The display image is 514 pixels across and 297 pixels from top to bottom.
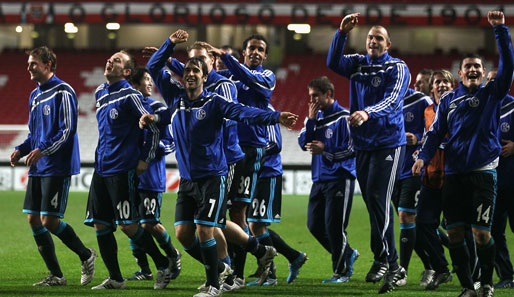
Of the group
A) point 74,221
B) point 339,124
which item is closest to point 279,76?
point 74,221

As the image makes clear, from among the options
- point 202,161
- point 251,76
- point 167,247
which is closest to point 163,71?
point 251,76

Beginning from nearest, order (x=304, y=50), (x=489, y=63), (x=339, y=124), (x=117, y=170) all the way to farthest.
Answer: (x=117, y=170) → (x=339, y=124) → (x=489, y=63) → (x=304, y=50)

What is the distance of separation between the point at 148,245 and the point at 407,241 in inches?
95.6

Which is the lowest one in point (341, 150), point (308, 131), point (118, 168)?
point (118, 168)

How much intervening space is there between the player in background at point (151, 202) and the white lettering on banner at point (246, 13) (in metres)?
20.7

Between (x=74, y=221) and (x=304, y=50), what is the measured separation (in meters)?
20.0

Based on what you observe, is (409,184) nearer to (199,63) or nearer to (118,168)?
(199,63)

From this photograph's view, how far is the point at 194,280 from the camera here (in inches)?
311

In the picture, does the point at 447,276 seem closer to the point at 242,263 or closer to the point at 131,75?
the point at 242,263

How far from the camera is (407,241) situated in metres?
7.64

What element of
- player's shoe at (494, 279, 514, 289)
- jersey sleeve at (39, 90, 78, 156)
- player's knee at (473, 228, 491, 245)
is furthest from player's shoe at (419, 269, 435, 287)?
jersey sleeve at (39, 90, 78, 156)

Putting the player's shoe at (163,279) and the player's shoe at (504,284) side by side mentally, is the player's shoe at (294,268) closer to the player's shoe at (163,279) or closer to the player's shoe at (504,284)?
the player's shoe at (163,279)

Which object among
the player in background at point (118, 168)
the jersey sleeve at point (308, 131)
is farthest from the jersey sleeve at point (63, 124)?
the jersey sleeve at point (308, 131)

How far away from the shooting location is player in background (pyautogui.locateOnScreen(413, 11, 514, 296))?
6184 millimetres
